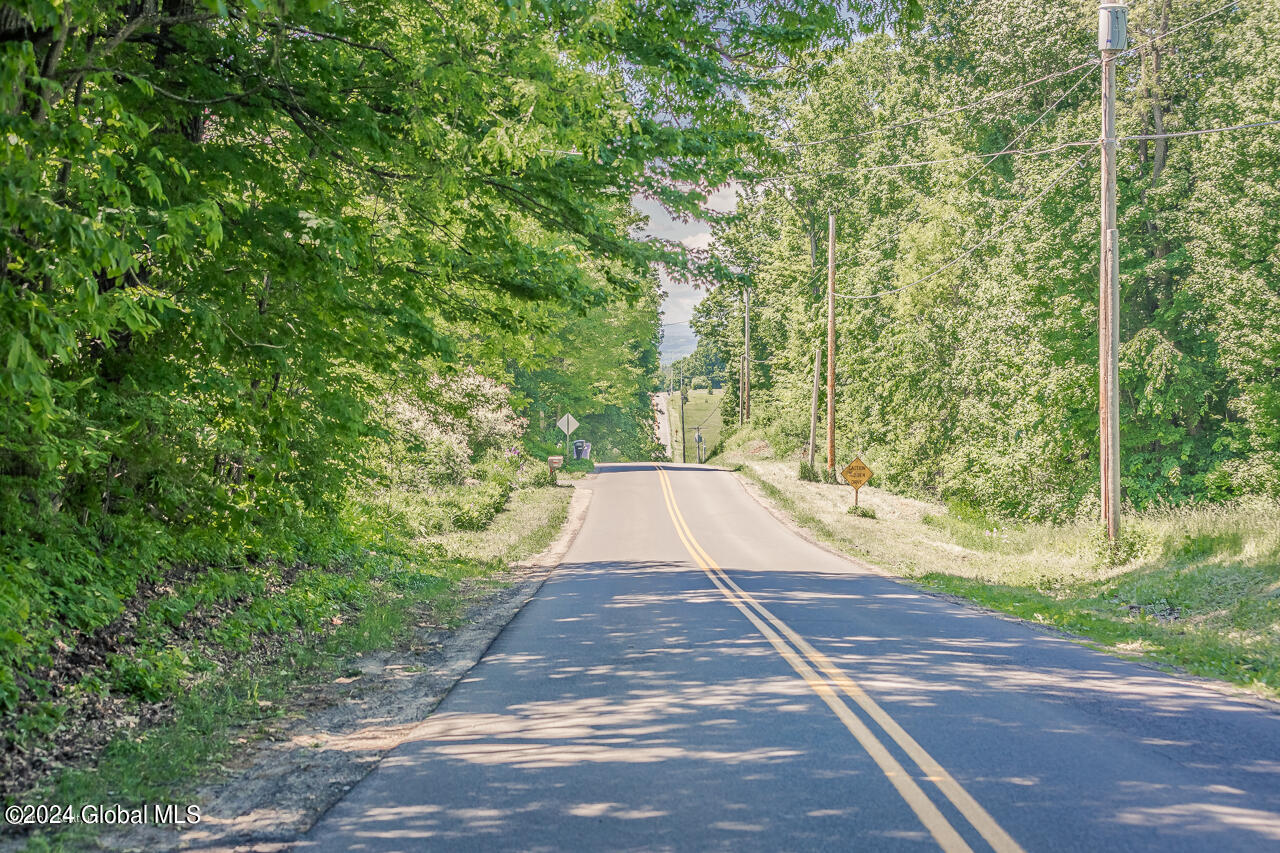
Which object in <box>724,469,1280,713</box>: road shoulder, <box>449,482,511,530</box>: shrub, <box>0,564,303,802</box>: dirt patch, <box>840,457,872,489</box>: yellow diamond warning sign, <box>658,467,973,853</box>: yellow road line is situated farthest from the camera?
<box>840,457,872,489</box>: yellow diamond warning sign

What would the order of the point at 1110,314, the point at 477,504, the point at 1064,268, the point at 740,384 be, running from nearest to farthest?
the point at 1110,314 → the point at 477,504 → the point at 1064,268 → the point at 740,384

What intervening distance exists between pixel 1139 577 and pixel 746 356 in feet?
173

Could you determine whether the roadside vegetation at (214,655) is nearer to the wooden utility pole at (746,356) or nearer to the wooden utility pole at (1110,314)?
the wooden utility pole at (1110,314)

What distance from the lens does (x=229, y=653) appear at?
8305 mm

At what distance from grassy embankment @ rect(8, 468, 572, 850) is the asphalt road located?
134cm

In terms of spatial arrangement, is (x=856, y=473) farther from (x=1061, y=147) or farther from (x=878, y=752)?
(x=878, y=752)

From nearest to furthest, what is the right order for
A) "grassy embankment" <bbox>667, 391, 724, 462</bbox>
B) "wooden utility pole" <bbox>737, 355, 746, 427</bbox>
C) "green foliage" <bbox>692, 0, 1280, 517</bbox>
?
1. "green foliage" <bbox>692, 0, 1280, 517</bbox>
2. "wooden utility pole" <bbox>737, 355, 746, 427</bbox>
3. "grassy embankment" <bbox>667, 391, 724, 462</bbox>

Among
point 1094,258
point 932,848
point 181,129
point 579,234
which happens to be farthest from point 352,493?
point 1094,258

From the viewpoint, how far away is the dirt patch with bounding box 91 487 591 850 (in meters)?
4.61

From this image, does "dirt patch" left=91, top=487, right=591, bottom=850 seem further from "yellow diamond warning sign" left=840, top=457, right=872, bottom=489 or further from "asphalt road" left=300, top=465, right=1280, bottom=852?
"yellow diamond warning sign" left=840, top=457, right=872, bottom=489

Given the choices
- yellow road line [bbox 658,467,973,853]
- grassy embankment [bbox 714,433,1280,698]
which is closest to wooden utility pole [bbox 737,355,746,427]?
grassy embankment [bbox 714,433,1280,698]

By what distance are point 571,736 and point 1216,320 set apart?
27.9 metres

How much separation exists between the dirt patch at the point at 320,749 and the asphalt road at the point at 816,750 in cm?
23

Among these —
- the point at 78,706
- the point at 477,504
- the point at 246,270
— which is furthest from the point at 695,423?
the point at 78,706
